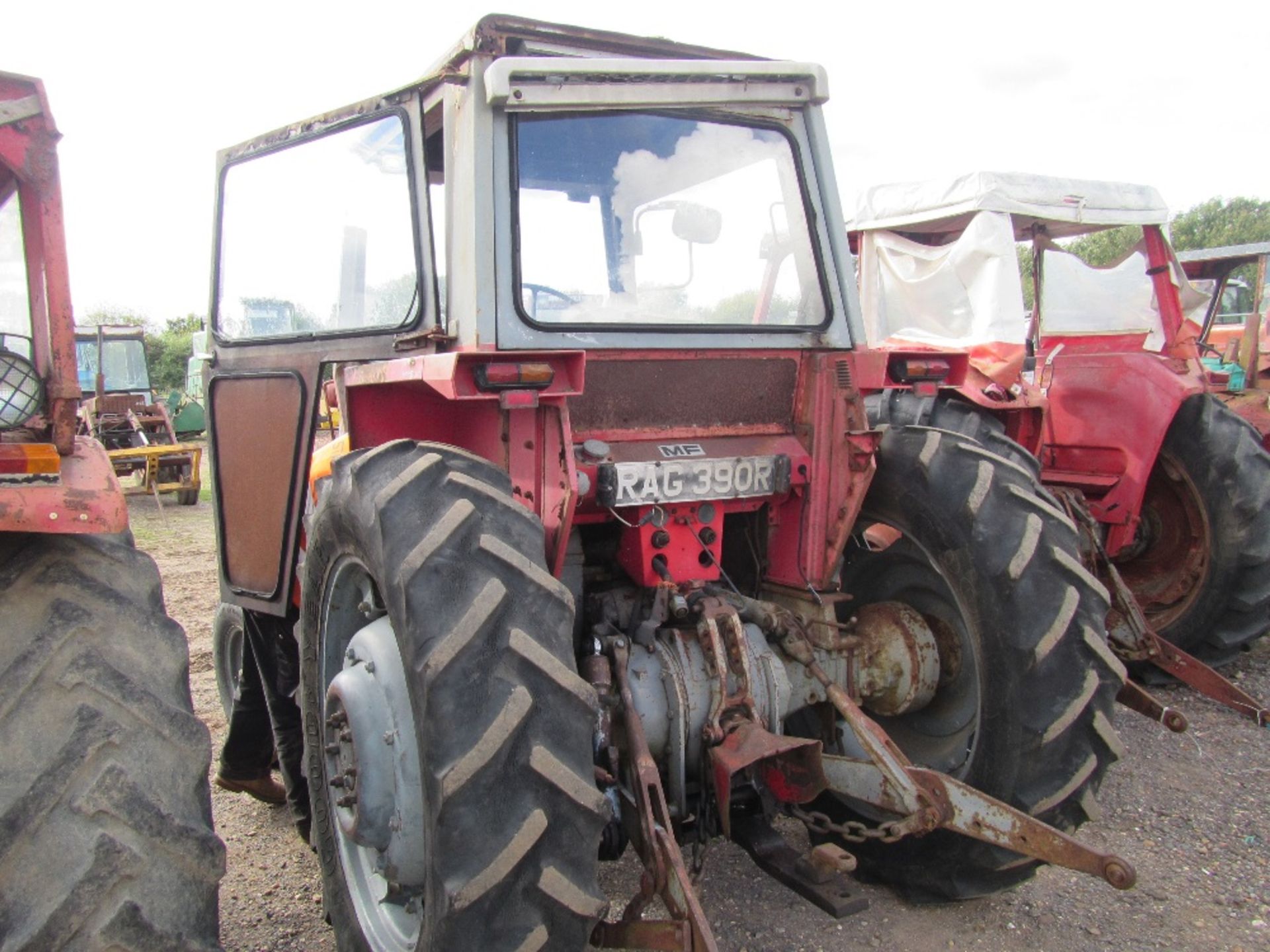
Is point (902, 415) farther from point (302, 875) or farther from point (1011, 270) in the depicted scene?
point (302, 875)

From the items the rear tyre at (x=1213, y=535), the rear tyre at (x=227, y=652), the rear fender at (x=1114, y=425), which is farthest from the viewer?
the rear fender at (x=1114, y=425)

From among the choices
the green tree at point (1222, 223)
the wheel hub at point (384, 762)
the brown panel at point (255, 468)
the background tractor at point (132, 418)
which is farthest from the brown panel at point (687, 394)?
the green tree at point (1222, 223)

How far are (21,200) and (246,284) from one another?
146cm

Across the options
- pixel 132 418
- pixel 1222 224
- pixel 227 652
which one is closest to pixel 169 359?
pixel 132 418

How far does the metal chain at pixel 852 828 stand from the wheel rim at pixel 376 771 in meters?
1.05

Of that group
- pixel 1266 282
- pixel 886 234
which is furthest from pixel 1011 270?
pixel 1266 282

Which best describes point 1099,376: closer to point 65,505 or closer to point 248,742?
point 248,742

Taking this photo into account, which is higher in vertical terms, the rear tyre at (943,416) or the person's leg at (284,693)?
the rear tyre at (943,416)

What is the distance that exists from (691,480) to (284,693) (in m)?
1.69

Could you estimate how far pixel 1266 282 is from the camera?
23.5 ft

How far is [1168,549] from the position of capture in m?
5.21

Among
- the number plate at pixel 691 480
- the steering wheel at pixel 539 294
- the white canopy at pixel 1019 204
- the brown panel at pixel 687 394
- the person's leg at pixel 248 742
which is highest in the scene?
the white canopy at pixel 1019 204

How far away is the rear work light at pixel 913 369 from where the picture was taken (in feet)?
9.60

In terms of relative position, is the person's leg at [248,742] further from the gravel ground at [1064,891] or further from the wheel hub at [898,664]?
the wheel hub at [898,664]
